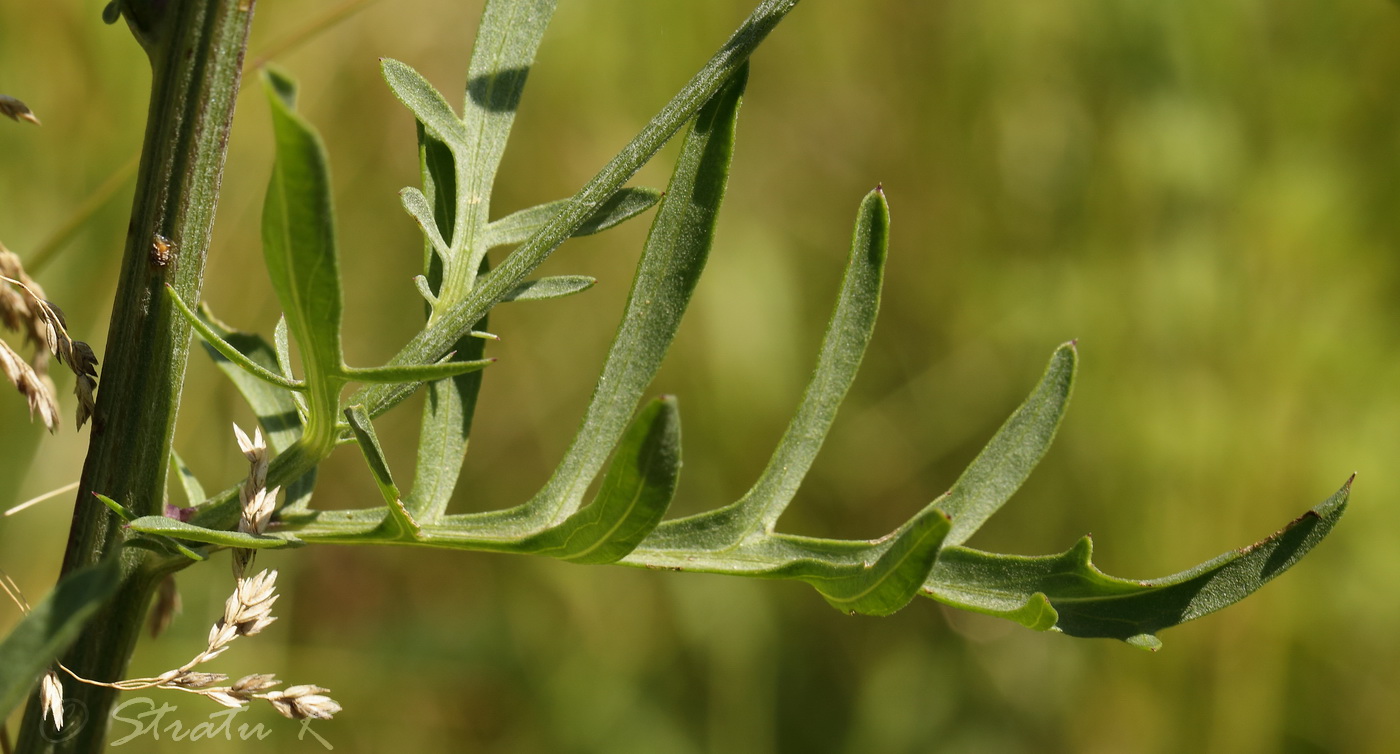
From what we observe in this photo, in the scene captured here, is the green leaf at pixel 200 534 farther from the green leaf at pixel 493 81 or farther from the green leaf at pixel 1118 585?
the green leaf at pixel 1118 585

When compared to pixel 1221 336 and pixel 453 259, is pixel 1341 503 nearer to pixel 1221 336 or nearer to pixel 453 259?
pixel 453 259

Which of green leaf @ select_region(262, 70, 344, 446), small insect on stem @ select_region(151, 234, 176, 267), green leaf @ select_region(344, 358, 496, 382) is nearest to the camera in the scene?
green leaf @ select_region(262, 70, 344, 446)

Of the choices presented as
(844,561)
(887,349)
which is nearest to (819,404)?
(844,561)

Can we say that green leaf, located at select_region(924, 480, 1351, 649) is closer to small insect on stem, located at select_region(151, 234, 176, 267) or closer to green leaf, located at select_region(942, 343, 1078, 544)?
green leaf, located at select_region(942, 343, 1078, 544)

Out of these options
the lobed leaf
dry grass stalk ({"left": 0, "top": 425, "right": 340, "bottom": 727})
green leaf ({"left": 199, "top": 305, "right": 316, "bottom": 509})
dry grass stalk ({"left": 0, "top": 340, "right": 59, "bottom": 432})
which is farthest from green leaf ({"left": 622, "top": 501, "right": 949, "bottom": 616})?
dry grass stalk ({"left": 0, "top": 340, "right": 59, "bottom": 432})

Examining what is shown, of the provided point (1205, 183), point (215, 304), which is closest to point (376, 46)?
point (215, 304)

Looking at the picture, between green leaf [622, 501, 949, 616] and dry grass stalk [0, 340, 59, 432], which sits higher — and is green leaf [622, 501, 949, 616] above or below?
below
